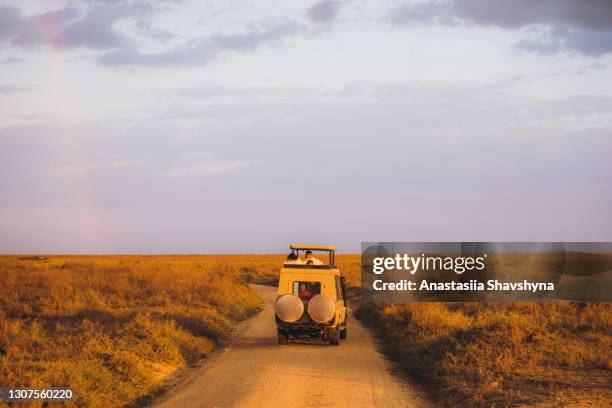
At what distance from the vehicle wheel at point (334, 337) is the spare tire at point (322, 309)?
0.90 metres

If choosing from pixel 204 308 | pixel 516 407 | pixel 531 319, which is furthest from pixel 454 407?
pixel 204 308

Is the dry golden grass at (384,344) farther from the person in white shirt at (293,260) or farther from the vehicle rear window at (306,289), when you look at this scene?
the person in white shirt at (293,260)

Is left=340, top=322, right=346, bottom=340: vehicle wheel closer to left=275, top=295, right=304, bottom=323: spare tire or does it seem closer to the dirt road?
the dirt road

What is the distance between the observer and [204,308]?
3078 cm

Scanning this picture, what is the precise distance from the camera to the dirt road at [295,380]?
1292 cm

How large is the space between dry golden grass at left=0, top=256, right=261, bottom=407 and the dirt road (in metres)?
1.13

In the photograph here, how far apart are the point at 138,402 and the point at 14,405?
2.88m

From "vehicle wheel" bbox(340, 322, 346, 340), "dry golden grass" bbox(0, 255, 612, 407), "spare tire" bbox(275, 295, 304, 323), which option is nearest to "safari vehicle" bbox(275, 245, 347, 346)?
"spare tire" bbox(275, 295, 304, 323)

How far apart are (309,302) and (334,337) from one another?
5.32ft

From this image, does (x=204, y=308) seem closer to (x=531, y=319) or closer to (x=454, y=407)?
(x=531, y=319)

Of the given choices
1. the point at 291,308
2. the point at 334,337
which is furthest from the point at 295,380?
the point at 334,337

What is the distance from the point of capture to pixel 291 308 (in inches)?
814

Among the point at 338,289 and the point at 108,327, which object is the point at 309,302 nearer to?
the point at 338,289

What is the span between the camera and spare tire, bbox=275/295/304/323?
20703mm
